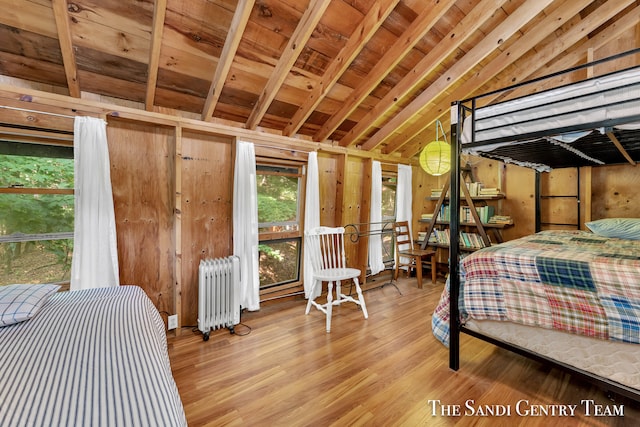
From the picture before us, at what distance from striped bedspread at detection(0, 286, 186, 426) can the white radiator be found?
3.97 ft

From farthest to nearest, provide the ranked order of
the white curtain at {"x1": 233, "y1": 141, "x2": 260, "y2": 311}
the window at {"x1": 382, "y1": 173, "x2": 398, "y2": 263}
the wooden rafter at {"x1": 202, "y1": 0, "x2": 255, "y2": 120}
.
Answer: the window at {"x1": 382, "y1": 173, "x2": 398, "y2": 263} < the white curtain at {"x1": 233, "y1": 141, "x2": 260, "y2": 311} < the wooden rafter at {"x1": 202, "y1": 0, "x2": 255, "y2": 120}

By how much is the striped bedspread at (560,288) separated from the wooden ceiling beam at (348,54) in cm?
184

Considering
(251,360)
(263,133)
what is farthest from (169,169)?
(251,360)

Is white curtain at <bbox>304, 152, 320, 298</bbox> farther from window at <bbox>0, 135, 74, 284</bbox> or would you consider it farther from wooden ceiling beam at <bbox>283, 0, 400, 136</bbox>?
window at <bbox>0, 135, 74, 284</bbox>

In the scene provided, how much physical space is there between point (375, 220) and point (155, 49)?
3.18 metres

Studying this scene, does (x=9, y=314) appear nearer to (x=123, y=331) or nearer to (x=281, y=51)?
(x=123, y=331)

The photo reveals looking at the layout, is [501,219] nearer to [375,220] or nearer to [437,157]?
[437,157]

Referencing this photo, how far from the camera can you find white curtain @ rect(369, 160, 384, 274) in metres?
4.05

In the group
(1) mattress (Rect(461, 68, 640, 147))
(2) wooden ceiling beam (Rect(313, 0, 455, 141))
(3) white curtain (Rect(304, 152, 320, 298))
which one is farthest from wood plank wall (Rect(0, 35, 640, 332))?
(1) mattress (Rect(461, 68, 640, 147))

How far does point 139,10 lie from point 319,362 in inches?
106

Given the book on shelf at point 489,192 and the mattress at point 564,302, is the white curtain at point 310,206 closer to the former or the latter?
the mattress at point 564,302

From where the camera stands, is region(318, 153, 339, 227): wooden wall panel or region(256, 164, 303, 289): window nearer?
region(256, 164, 303, 289): window

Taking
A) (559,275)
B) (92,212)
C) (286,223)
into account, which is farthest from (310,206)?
(559,275)

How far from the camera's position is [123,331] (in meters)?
1.10
